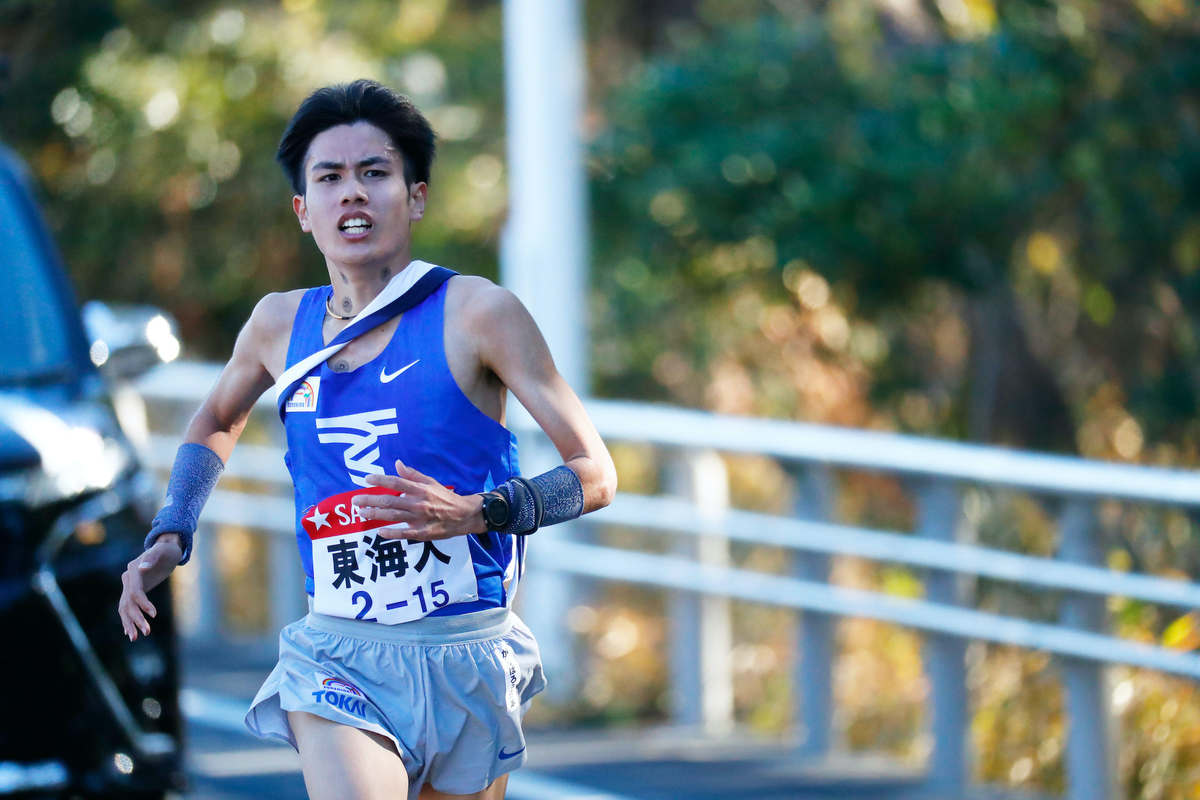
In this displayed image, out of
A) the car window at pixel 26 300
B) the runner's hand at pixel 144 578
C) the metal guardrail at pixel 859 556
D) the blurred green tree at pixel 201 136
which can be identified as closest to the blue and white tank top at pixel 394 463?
the runner's hand at pixel 144 578

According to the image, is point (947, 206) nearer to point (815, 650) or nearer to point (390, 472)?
point (815, 650)

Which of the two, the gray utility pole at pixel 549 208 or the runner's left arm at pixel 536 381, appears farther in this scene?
the gray utility pole at pixel 549 208

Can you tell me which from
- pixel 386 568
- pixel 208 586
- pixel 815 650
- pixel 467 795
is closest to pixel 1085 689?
pixel 815 650

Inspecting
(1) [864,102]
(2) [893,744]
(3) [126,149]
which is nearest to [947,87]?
(1) [864,102]

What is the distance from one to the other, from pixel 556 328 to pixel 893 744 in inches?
97.4

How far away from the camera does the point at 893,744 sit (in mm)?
8852

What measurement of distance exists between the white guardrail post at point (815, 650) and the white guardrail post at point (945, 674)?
0.62 metres

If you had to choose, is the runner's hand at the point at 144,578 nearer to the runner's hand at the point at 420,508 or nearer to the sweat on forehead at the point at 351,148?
the runner's hand at the point at 420,508

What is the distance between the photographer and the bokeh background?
30.7 ft

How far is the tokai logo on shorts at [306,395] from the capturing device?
11.8 feet

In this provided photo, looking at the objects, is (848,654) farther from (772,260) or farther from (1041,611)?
(772,260)

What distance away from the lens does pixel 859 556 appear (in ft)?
25.1

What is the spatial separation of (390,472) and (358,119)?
2.21 feet

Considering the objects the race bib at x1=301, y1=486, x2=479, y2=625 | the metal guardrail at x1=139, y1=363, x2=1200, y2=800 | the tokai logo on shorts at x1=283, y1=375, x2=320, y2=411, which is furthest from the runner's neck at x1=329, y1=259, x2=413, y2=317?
the metal guardrail at x1=139, y1=363, x2=1200, y2=800
